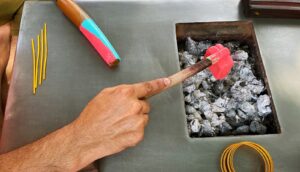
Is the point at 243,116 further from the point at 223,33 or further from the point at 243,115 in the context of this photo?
the point at 223,33

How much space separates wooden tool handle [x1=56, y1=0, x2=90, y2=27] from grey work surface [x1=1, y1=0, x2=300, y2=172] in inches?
1.4

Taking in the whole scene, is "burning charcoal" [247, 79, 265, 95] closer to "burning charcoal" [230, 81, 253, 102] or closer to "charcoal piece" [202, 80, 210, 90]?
"burning charcoal" [230, 81, 253, 102]

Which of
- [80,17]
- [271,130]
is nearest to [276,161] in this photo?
[271,130]

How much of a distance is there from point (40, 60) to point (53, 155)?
36cm

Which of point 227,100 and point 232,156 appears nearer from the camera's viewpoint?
point 232,156

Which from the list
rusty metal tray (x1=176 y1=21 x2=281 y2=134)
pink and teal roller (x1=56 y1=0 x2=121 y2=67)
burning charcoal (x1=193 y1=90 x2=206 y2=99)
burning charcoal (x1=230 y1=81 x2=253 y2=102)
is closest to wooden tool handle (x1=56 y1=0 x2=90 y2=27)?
pink and teal roller (x1=56 y1=0 x2=121 y2=67)

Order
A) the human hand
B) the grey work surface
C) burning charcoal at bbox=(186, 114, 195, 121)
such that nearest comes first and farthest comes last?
the human hand < the grey work surface < burning charcoal at bbox=(186, 114, 195, 121)

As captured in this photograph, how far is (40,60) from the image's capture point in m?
1.04

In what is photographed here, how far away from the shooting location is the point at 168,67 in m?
1.02

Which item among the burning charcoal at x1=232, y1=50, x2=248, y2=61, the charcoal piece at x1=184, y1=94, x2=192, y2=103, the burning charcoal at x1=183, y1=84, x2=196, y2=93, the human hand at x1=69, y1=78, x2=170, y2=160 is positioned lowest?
the human hand at x1=69, y1=78, x2=170, y2=160

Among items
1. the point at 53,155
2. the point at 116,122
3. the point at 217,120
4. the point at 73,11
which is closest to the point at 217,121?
the point at 217,120

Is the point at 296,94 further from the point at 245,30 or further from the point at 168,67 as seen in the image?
the point at 168,67

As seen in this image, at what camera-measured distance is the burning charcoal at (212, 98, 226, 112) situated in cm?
101

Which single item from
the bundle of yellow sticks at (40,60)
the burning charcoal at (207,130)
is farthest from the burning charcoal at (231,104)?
the bundle of yellow sticks at (40,60)
